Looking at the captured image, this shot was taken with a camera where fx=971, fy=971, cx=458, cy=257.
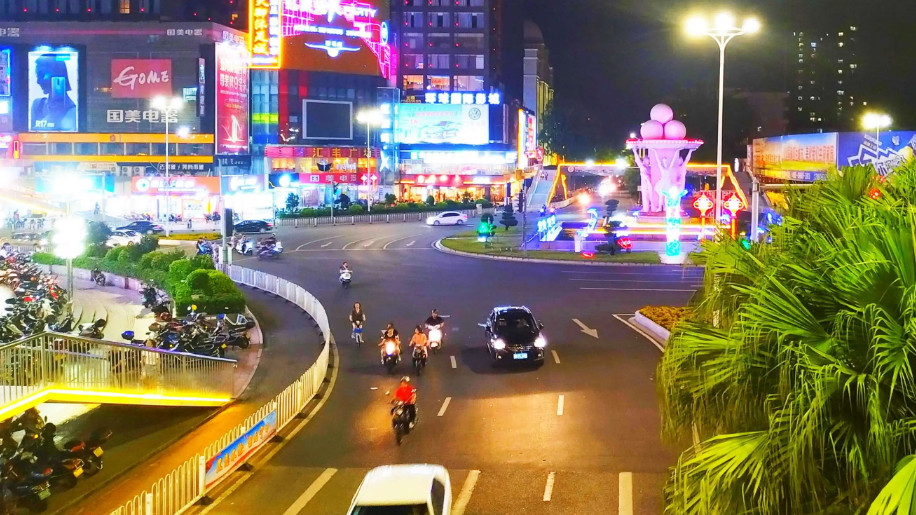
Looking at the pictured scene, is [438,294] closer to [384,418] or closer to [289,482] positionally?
[384,418]

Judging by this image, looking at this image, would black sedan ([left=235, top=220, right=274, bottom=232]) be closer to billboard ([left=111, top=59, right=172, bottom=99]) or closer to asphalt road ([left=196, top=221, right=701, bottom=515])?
billboard ([left=111, top=59, right=172, bottom=99])

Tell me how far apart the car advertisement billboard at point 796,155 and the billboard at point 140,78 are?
162ft

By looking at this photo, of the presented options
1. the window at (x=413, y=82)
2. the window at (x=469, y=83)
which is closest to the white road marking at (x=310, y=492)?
the window at (x=469, y=83)

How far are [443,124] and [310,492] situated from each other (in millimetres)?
92342

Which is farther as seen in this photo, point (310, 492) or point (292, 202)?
point (292, 202)

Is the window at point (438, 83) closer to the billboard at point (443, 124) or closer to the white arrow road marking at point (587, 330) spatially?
the billboard at point (443, 124)

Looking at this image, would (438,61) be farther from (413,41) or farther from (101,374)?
(101,374)

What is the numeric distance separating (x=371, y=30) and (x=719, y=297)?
304ft

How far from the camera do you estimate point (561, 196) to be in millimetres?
96625

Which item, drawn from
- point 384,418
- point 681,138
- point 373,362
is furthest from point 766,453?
point 681,138

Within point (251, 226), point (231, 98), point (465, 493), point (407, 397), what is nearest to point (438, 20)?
point (231, 98)

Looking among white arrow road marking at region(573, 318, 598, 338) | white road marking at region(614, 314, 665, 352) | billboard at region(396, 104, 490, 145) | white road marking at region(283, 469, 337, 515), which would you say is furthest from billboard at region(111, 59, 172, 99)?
white road marking at region(283, 469, 337, 515)

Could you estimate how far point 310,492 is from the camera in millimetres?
14336

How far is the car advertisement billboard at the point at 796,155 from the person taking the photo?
2251 inches
